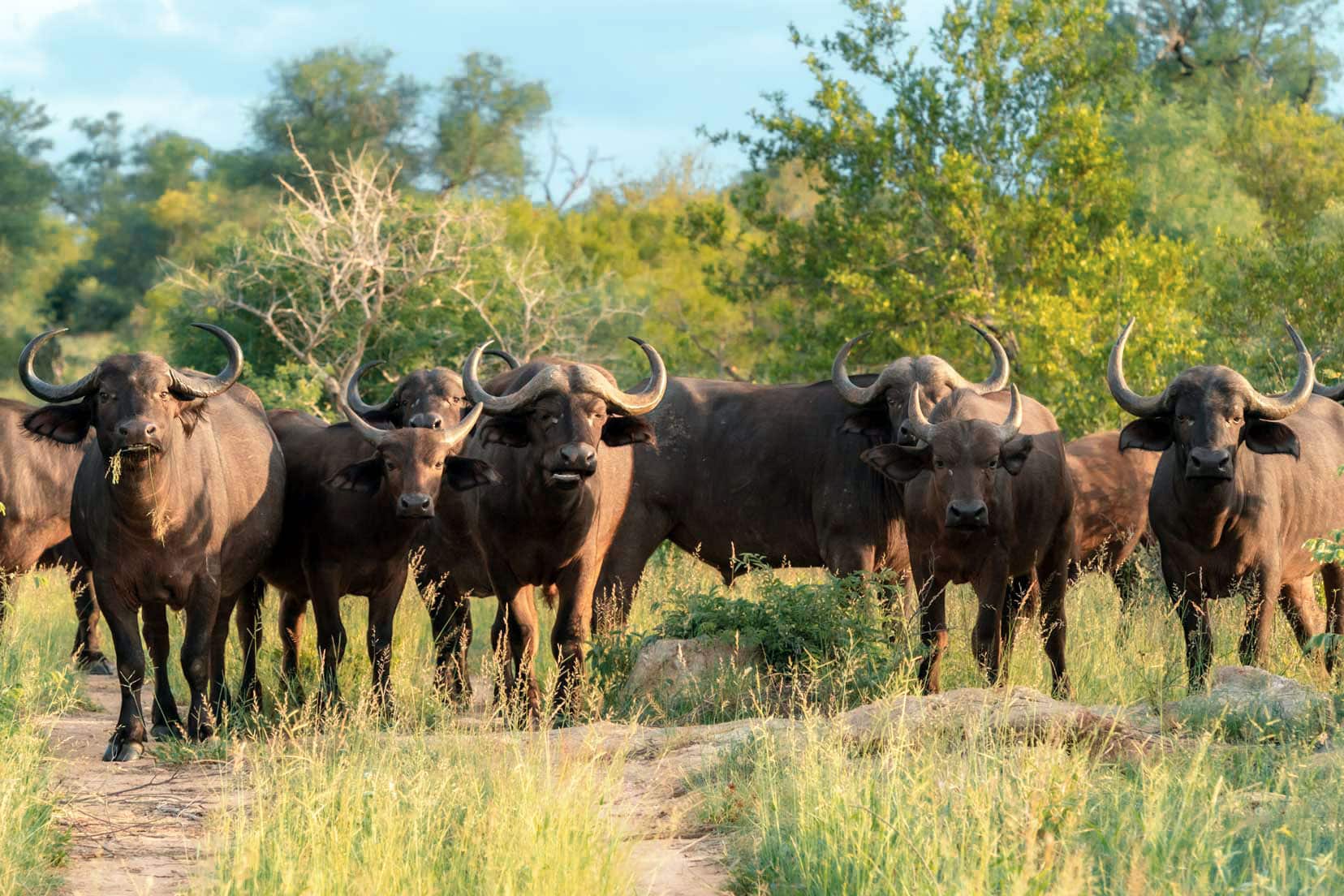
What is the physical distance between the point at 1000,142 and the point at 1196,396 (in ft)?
29.1

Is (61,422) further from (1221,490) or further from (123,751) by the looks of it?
(1221,490)

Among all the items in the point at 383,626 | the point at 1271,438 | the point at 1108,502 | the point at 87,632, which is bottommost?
the point at 87,632

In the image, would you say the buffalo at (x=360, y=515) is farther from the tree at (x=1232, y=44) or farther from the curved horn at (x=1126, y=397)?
the tree at (x=1232, y=44)

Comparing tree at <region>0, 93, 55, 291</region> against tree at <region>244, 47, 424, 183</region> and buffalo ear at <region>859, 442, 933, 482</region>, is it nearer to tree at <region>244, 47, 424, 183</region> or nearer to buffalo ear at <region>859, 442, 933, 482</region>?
tree at <region>244, 47, 424, 183</region>

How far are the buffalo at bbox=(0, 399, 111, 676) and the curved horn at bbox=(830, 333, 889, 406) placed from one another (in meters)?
5.44

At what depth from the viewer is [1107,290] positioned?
16.3m

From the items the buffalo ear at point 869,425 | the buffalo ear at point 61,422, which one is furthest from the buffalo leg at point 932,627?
the buffalo ear at point 61,422

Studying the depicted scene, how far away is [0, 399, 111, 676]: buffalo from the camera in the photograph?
11477 mm

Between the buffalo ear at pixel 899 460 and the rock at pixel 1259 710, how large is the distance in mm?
1948

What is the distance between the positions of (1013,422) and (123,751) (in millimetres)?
5054

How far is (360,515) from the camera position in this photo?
31.3 ft

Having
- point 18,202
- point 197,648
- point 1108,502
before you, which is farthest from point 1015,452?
point 18,202

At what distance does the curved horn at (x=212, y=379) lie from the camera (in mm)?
8630

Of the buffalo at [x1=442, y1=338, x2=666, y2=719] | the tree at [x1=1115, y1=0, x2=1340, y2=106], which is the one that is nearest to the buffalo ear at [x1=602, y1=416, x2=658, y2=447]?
the buffalo at [x1=442, y1=338, x2=666, y2=719]
